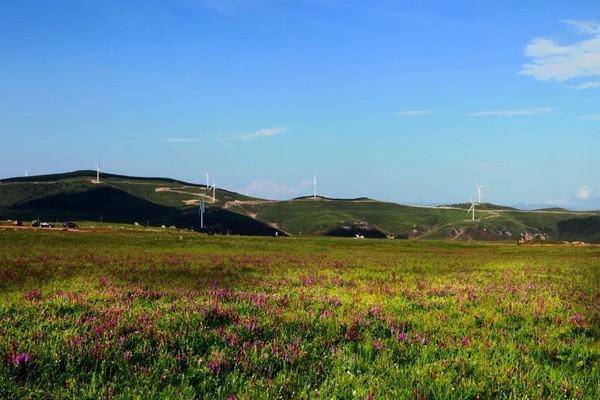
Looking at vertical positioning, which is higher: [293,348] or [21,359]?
[21,359]

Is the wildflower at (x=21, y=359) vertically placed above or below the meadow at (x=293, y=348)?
above

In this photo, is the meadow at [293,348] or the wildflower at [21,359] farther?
the wildflower at [21,359]

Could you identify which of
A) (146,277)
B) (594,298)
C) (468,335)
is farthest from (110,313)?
(594,298)

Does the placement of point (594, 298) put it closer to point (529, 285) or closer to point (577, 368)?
point (529, 285)

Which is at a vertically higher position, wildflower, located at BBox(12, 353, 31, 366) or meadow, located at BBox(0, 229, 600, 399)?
wildflower, located at BBox(12, 353, 31, 366)

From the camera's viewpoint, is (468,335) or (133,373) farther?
(468,335)

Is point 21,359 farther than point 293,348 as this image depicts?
No

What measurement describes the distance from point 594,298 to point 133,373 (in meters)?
14.1

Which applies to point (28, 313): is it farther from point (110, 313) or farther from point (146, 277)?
point (146, 277)

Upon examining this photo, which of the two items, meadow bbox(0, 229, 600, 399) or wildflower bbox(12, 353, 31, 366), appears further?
wildflower bbox(12, 353, 31, 366)

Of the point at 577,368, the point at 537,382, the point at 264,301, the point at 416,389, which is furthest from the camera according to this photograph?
Answer: the point at 264,301

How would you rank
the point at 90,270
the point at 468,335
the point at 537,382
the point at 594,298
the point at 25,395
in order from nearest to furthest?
the point at 25,395 < the point at 537,382 < the point at 468,335 < the point at 594,298 < the point at 90,270

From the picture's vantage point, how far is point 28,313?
9.57 metres

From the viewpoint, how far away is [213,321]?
9445 mm
